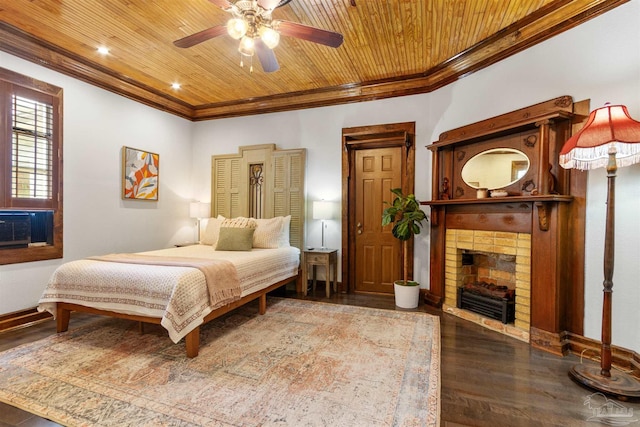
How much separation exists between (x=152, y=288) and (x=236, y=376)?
3.24 ft

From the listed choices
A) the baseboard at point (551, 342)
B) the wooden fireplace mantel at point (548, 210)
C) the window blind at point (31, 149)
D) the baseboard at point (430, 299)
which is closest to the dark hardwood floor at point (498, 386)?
the baseboard at point (551, 342)

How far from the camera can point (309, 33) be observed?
2.39m

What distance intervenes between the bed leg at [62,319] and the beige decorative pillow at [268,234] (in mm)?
2116

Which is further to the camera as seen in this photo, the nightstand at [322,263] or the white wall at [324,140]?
the nightstand at [322,263]

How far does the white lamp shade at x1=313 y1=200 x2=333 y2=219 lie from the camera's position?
4.48m

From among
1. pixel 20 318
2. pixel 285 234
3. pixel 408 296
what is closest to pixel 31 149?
pixel 20 318

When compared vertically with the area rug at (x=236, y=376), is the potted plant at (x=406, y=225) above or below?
above

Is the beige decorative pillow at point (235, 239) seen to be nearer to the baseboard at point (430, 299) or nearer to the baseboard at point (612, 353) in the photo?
the baseboard at point (430, 299)

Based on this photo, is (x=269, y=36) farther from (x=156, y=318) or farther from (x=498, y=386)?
(x=498, y=386)

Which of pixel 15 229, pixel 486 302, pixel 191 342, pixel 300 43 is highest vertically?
pixel 300 43

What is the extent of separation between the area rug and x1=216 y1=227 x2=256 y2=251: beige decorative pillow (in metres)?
1.04

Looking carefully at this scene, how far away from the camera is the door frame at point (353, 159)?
434 cm

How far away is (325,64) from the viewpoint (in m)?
3.88

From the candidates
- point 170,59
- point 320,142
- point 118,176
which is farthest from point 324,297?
A: point 170,59
